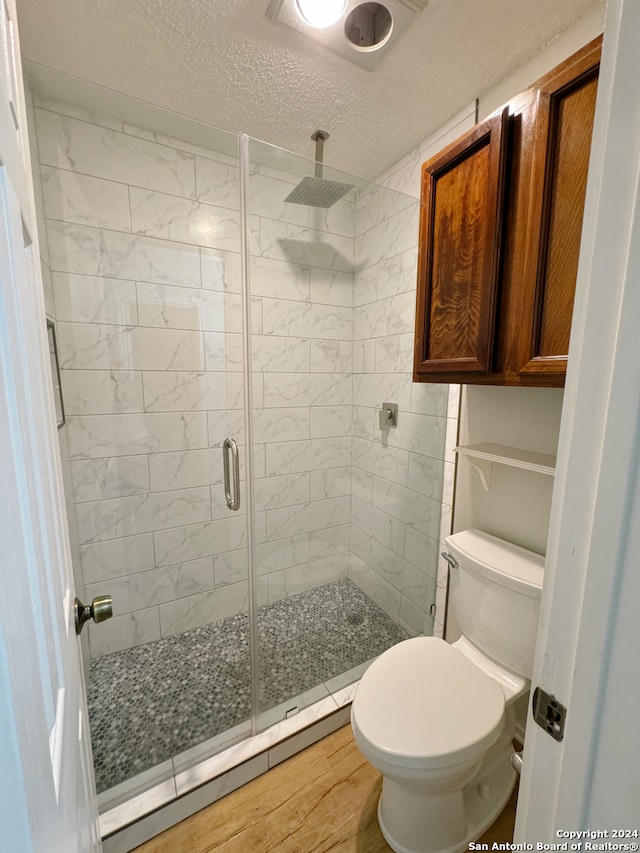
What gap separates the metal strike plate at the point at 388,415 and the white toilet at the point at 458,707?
0.76 meters

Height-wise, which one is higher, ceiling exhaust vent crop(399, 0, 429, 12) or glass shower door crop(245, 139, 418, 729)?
ceiling exhaust vent crop(399, 0, 429, 12)

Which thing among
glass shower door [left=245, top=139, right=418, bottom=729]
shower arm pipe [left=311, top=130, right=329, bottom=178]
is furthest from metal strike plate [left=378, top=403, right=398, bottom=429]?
shower arm pipe [left=311, top=130, right=329, bottom=178]

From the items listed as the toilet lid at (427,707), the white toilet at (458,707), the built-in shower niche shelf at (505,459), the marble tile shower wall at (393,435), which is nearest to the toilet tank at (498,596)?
the white toilet at (458,707)

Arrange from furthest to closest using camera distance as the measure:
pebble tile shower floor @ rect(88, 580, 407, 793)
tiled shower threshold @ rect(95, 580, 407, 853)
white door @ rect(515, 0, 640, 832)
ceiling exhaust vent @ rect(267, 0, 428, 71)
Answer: pebble tile shower floor @ rect(88, 580, 407, 793) < tiled shower threshold @ rect(95, 580, 407, 853) < ceiling exhaust vent @ rect(267, 0, 428, 71) < white door @ rect(515, 0, 640, 832)

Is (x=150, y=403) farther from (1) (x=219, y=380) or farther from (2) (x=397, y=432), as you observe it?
(2) (x=397, y=432)

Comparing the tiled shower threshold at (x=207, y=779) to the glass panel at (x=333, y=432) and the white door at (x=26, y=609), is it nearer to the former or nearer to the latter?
the glass panel at (x=333, y=432)

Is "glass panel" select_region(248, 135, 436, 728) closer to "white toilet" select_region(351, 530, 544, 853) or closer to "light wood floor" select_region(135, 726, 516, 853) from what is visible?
"light wood floor" select_region(135, 726, 516, 853)

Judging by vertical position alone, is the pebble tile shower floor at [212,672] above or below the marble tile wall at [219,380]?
below

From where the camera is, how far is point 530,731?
521 mm

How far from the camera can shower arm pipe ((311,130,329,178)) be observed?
155 cm

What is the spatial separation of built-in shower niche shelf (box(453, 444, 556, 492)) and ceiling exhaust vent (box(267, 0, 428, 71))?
138 cm

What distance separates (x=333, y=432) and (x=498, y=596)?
47.1 inches

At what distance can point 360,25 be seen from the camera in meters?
1.09

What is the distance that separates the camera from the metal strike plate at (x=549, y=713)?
1.54 feet
